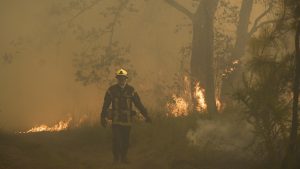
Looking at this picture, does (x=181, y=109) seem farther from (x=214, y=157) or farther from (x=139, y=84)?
(x=139, y=84)

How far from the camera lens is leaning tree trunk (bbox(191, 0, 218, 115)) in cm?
1530

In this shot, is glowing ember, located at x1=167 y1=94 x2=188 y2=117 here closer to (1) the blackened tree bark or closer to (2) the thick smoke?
(1) the blackened tree bark

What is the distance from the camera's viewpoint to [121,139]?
10.8 m

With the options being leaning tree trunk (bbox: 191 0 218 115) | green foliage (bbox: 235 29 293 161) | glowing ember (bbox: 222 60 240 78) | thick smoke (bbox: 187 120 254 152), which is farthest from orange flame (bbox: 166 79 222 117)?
green foliage (bbox: 235 29 293 161)

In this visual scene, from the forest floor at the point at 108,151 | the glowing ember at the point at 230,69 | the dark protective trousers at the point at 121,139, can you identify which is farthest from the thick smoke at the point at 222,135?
the glowing ember at the point at 230,69

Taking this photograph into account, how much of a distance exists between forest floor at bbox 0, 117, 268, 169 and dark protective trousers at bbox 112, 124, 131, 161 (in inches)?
11.0

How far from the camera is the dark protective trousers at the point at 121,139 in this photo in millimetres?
10742

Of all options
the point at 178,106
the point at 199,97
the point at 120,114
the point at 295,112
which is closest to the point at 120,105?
the point at 120,114

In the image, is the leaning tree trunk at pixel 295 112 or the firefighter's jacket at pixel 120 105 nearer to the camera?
the leaning tree trunk at pixel 295 112

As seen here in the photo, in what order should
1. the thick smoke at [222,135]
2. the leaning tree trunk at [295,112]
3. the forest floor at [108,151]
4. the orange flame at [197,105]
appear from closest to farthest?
the leaning tree trunk at [295,112] → the forest floor at [108,151] → the thick smoke at [222,135] → the orange flame at [197,105]

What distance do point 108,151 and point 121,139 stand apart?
1642 mm

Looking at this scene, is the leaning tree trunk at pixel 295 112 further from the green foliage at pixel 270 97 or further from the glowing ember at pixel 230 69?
the glowing ember at pixel 230 69

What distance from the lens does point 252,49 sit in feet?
32.3

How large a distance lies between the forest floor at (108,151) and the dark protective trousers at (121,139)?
0.28 m
